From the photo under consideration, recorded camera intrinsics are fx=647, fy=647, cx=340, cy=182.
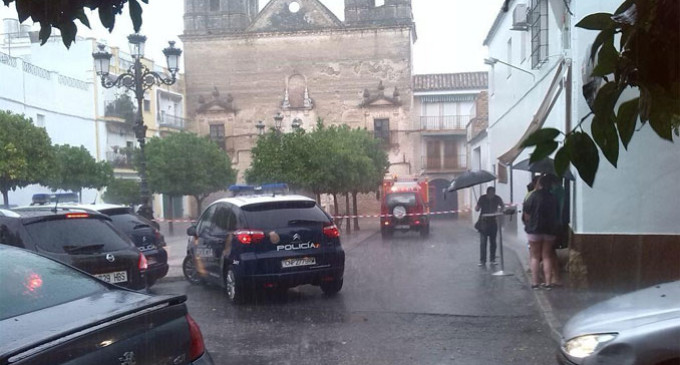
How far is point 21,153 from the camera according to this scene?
756 inches

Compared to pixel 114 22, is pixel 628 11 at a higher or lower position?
lower

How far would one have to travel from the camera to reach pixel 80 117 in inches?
1161

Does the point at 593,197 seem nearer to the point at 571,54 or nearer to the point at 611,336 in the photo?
the point at 571,54

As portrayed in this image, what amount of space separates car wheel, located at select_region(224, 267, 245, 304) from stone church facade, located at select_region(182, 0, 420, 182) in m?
25.9

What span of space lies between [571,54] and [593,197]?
225cm

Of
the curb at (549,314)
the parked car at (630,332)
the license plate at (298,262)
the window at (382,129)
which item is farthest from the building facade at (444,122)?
the parked car at (630,332)

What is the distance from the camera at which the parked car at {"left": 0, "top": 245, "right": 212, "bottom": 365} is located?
3.01 meters

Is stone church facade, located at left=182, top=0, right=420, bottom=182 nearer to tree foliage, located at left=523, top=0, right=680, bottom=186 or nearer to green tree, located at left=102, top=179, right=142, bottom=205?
green tree, located at left=102, top=179, right=142, bottom=205

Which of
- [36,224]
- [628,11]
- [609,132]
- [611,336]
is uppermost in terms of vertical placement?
[628,11]

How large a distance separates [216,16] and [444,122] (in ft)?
50.0

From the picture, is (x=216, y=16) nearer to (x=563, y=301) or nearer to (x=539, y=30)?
(x=539, y=30)

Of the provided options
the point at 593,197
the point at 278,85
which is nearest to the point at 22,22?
the point at 593,197

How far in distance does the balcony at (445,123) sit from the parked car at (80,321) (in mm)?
35676

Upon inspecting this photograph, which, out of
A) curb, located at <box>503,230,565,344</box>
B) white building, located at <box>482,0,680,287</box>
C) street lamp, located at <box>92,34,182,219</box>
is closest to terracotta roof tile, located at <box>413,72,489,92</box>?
street lamp, located at <box>92,34,182,219</box>
